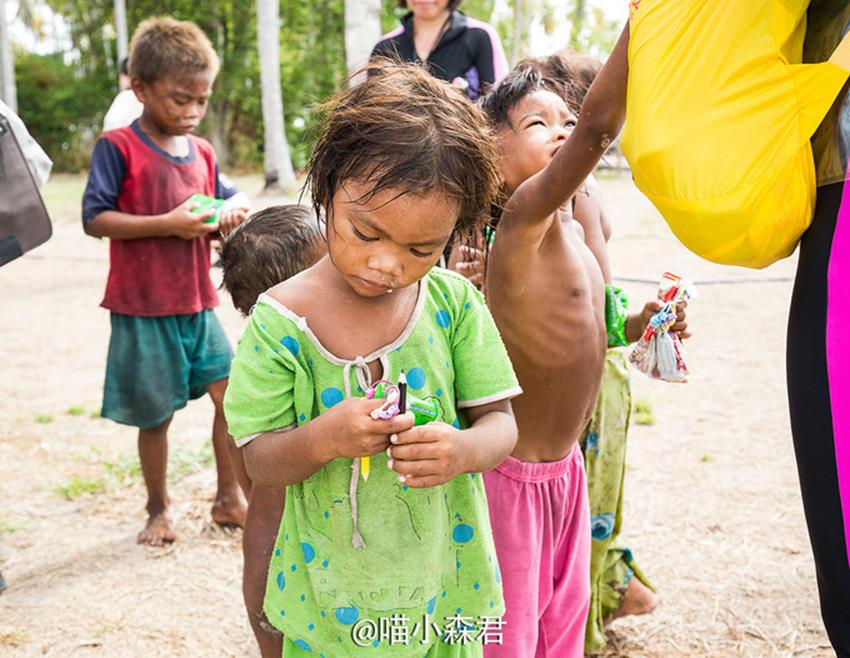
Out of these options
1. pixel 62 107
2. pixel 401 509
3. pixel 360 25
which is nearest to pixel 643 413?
pixel 401 509

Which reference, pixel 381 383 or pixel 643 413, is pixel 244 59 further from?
pixel 381 383

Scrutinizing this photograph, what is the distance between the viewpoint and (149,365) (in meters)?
3.47

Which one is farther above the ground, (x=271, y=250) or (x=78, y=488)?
(x=271, y=250)

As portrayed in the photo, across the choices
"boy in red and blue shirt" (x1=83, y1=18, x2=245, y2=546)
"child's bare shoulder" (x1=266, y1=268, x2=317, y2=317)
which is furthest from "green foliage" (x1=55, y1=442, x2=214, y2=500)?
"child's bare shoulder" (x1=266, y1=268, x2=317, y2=317)

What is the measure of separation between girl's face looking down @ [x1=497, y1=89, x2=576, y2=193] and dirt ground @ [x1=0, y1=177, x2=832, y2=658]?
160 centimetres

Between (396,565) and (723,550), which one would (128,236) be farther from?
(723,550)

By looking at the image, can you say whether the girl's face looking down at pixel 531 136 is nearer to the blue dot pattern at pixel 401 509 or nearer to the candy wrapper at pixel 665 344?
the candy wrapper at pixel 665 344

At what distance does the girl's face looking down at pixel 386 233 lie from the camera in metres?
1.54

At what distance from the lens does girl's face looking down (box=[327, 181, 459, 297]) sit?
1544 mm

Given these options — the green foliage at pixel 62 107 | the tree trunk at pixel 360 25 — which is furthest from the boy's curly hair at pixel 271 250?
the green foliage at pixel 62 107

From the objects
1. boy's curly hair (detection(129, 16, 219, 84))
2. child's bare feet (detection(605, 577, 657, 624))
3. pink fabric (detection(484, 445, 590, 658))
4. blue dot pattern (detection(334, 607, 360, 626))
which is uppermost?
boy's curly hair (detection(129, 16, 219, 84))

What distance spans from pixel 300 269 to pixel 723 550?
2154mm

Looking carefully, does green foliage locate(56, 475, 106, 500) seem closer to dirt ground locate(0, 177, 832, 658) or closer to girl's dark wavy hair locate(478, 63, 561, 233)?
dirt ground locate(0, 177, 832, 658)

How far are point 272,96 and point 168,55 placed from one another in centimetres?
1219
